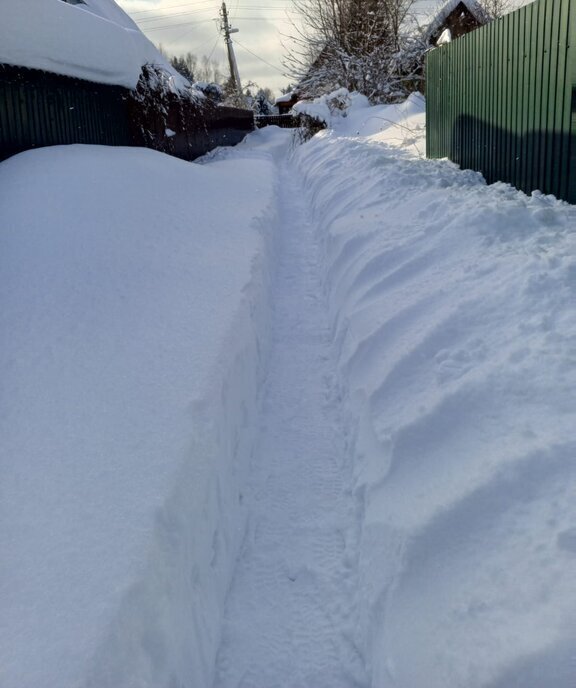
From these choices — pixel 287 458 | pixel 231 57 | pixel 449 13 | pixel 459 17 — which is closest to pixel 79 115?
pixel 287 458

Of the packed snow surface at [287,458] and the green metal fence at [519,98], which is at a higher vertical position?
the green metal fence at [519,98]

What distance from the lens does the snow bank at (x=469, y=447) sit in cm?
184

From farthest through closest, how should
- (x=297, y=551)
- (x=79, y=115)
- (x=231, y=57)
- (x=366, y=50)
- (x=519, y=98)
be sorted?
(x=231, y=57)
(x=366, y=50)
(x=79, y=115)
(x=519, y=98)
(x=297, y=551)

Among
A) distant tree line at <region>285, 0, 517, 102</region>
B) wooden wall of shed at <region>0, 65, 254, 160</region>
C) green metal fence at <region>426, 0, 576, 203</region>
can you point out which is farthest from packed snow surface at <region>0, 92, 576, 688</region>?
distant tree line at <region>285, 0, 517, 102</region>

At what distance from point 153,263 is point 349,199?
148 inches

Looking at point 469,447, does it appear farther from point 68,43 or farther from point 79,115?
point 79,115

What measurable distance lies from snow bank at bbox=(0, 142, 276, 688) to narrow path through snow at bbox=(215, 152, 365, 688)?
0.12 meters

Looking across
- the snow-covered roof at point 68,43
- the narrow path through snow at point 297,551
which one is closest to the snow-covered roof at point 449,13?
the snow-covered roof at point 68,43

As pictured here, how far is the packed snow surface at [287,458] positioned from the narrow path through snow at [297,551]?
1cm

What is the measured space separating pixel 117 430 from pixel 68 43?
696 centimetres

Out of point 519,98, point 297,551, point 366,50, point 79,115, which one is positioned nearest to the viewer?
point 297,551

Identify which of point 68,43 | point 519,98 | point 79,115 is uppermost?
point 68,43

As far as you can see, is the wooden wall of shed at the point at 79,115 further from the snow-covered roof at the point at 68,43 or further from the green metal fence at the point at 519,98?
the green metal fence at the point at 519,98

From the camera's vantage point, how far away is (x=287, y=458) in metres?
3.57
